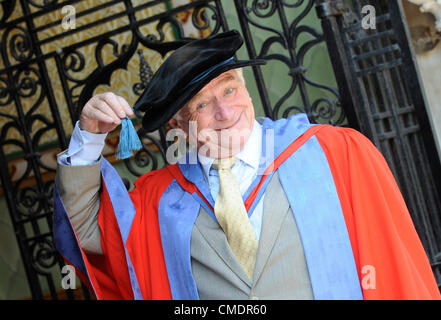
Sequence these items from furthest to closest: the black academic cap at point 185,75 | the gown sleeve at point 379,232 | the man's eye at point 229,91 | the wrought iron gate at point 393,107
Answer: the wrought iron gate at point 393,107 < the man's eye at point 229,91 < the black academic cap at point 185,75 < the gown sleeve at point 379,232

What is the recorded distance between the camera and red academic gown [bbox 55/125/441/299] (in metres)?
1.75

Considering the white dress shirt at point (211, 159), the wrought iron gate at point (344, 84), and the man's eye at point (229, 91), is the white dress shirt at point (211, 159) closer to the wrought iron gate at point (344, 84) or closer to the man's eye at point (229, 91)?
the man's eye at point (229, 91)

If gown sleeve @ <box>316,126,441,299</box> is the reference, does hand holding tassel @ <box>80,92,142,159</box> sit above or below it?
above

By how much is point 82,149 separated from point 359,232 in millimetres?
1003

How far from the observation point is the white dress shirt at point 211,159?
197cm

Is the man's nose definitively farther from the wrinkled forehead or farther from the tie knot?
the tie knot

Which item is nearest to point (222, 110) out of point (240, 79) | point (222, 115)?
point (222, 115)

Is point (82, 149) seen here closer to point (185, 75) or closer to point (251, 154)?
point (185, 75)

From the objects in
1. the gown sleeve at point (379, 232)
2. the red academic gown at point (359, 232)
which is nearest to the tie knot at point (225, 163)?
the red academic gown at point (359, 232)

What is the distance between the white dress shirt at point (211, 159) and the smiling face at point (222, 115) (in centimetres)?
4

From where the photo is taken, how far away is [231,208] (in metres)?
1.86

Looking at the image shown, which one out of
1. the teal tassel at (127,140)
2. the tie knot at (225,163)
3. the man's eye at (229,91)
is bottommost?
the tie knot at (225,163)

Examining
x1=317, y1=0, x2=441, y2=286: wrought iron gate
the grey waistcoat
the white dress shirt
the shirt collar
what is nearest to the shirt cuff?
the white dress shirt
